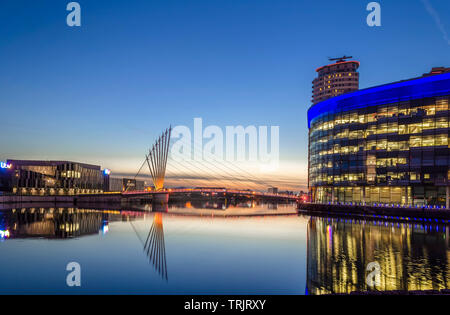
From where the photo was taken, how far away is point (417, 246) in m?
28.8

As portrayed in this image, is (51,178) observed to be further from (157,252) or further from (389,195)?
(157,252)

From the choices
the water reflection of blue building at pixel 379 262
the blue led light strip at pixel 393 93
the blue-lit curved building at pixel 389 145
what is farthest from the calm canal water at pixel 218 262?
the blue led light strip at pixel 393 93

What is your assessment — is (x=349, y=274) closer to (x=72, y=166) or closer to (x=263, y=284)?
(x=263, y=284)

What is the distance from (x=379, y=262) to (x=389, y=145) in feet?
192

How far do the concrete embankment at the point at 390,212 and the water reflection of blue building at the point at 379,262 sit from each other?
24348 mm

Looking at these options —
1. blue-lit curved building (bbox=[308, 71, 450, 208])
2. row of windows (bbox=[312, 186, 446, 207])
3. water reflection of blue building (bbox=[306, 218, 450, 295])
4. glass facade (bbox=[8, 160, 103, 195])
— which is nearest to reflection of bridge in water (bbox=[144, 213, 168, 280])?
water reflection of blue building (bbox=[306, 218, 450, 295])

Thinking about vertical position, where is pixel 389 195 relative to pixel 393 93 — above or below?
below

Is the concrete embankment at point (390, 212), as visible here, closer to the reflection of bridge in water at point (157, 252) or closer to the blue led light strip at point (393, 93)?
the blue led light strip at point (393, 93)

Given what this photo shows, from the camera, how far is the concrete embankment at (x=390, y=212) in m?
55.3

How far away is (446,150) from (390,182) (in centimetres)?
1197

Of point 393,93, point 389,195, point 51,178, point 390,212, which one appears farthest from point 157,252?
point 51,178

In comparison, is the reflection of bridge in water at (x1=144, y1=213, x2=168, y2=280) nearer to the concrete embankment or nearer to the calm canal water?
the calm canal water

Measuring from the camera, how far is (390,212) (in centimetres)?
6191
